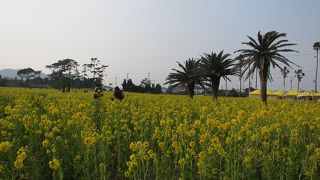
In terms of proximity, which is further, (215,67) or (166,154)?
(215,67)

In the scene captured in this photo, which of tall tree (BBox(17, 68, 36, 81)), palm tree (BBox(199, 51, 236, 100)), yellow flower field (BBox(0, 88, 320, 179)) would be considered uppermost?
tall tree (BBox(17, 68, 36, 81))

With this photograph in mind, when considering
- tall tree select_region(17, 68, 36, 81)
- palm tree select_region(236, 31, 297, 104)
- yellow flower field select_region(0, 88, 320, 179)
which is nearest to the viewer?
yellow flower field select_region(0, 88, 320, 179)

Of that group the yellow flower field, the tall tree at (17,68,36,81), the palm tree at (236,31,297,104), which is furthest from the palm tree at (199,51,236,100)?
the tall tree at (17,68,36,81)

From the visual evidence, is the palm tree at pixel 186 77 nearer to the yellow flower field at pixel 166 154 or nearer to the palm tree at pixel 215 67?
the palm tree at pixel 215 67

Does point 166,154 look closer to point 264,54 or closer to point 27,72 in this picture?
point 264,54

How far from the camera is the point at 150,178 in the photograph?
6211 mm

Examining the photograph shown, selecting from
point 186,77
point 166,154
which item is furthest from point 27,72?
point 166,154

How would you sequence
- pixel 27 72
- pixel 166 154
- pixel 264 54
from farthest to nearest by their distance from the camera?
1. pixel 27 72
2. pixel 264 54
3. pixel 166 154

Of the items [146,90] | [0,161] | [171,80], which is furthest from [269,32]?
[146,90]

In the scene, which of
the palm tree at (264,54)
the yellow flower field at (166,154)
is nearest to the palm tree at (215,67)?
the palm tree at (264,54)

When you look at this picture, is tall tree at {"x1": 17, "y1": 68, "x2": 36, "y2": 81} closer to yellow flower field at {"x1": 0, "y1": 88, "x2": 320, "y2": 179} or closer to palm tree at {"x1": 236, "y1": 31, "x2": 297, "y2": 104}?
palm tree at {"x1": 236, "y1": 31, "x2": 297, "y2": 104}

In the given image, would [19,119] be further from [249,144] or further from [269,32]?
[269,32]

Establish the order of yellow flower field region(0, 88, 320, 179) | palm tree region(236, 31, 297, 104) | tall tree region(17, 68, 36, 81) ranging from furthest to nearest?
1. tall tree region(17, 68, 36, 81)
2. palm tree region(236, 31, 297, 104)
3. yellow flower field region(0, 88, 320, 179)

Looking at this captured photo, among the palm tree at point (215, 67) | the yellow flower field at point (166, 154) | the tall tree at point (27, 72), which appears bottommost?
the yellow flower field at point (166, 154)
